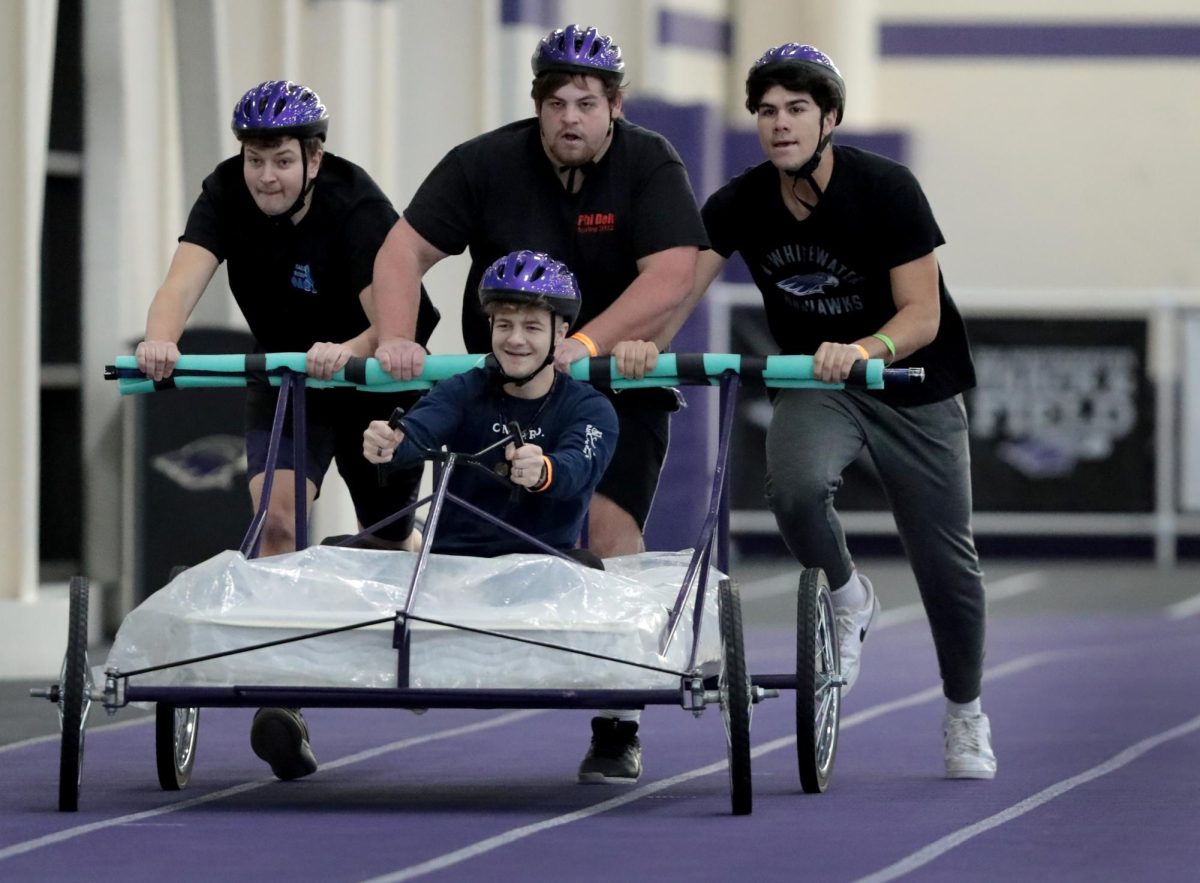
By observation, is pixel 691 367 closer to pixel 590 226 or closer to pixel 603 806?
pixel 590 226

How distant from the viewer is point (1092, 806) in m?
8.02

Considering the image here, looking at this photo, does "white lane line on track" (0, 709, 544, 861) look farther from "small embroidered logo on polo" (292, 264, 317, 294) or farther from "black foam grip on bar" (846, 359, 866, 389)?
"black foam grip on bar" (846, 359, 866, 389)

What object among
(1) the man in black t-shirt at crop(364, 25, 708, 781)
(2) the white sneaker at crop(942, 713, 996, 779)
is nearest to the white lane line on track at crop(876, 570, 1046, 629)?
(2) the white sneaker at crop(942, 713, 996, 779)

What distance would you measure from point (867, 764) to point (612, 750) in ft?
3.61

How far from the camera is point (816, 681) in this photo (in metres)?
7.72

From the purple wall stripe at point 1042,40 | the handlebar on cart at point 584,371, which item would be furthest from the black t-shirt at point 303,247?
the purple wall stripe at point 1042,40

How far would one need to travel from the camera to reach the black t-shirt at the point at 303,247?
27.8 feet

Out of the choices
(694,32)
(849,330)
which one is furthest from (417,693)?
(694,32)

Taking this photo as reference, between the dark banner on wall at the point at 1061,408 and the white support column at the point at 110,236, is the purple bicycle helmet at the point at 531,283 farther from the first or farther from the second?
the dark banner on wall at the point at 1061,408

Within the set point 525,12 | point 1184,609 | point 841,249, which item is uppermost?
point 525,12

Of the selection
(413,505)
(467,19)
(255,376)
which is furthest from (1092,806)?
(467,19)

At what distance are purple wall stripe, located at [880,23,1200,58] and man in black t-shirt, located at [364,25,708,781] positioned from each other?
2014 cm

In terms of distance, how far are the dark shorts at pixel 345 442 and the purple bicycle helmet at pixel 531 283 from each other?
3.04 ft

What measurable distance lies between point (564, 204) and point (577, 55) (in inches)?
19.5
